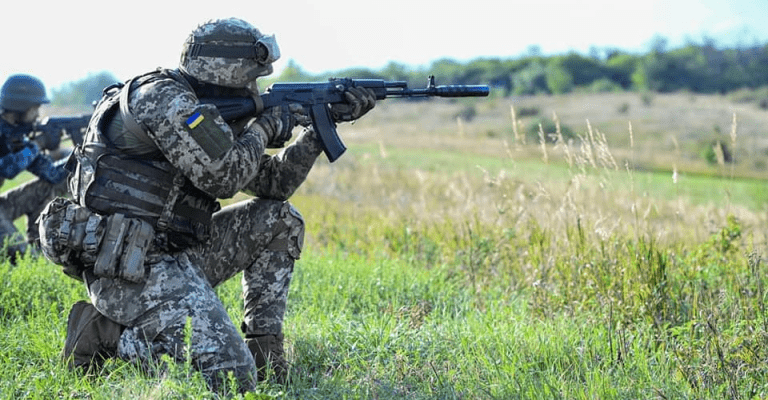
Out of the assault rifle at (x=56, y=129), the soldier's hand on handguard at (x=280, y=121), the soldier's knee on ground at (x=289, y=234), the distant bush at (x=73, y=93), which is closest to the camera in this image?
the soldier's hand on handguard at (x=280, y=121)

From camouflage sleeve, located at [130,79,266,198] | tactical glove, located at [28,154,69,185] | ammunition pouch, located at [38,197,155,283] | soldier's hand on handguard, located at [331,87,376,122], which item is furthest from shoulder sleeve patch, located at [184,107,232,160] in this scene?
tactical glove, located at [28,154,69,185]

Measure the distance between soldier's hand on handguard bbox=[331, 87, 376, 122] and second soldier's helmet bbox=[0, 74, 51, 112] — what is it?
439 cm

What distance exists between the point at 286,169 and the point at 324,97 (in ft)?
1.58

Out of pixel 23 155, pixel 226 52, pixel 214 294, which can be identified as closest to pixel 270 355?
pixel 214 294

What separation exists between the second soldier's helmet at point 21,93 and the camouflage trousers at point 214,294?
416cm

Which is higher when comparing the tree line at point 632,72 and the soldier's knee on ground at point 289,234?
the soldier's knee on ground at point 289,234

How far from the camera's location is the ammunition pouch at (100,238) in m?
4.24

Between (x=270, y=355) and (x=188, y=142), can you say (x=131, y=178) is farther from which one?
(x=270, y=355)

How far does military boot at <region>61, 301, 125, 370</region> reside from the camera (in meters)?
4.41

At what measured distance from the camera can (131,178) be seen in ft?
14.5

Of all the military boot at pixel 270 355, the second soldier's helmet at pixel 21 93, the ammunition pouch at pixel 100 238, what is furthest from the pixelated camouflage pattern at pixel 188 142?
the second soldier's helmet at pixel 21 93

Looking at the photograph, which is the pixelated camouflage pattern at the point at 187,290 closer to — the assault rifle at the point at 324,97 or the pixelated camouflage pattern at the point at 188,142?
the pixelated camouflage pattern at the point at 188,142

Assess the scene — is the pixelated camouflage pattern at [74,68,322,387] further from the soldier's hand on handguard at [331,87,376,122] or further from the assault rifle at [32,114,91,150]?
the assault rifle at [32,114,91,150]

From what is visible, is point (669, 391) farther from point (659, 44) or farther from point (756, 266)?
point (659, 44)
